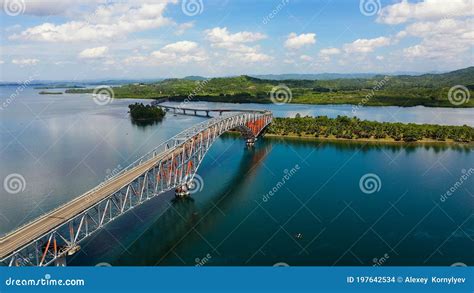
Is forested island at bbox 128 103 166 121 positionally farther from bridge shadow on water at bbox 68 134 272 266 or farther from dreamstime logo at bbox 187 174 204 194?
bridge shadow on water at bbox 68 134 272 266

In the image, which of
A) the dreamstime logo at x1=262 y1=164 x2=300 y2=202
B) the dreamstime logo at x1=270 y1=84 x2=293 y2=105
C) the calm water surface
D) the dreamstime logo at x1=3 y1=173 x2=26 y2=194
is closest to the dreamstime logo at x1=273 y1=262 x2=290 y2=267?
the calm water surface

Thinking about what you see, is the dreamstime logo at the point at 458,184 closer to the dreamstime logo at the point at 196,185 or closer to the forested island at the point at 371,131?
the forested island at the point at 371,131

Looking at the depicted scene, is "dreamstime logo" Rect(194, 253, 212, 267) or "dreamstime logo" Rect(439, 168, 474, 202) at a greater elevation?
"dreamstime logo" Rect(439, 168, 474, 202)

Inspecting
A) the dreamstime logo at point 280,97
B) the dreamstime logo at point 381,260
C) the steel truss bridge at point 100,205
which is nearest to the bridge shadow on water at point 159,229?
the steel truss bridge at point 100,205

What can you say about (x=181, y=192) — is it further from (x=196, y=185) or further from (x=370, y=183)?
(x=370, y=183)

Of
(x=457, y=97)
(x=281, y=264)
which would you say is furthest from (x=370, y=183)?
(x=457, y=97)
